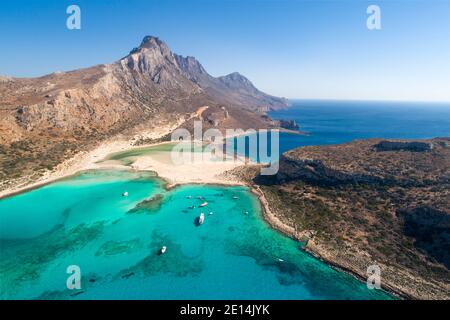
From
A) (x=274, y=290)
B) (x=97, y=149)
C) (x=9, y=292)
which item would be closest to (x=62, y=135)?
(x=97, y=149)

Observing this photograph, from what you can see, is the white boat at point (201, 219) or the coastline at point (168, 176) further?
the white boat at point (201, 219)

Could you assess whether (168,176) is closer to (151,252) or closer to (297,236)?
(151,252)

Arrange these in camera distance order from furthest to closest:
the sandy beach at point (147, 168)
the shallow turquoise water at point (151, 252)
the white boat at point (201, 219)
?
the sandy beach at point (147, 168), the white boat at point (201, 219), the shallow turquoise water at point (151, 252)

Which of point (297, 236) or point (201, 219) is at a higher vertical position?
point (201, 219)

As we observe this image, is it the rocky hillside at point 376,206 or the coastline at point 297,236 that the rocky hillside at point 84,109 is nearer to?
the coastline at point 297,236

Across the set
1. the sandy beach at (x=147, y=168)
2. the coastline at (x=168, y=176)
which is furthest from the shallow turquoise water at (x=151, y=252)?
the sandy beach at (x=147, y=168)

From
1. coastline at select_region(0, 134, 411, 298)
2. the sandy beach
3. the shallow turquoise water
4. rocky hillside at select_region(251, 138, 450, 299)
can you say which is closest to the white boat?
the shallow turquoise water

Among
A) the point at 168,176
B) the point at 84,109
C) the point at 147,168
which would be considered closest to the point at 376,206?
the point at 168,176
